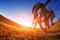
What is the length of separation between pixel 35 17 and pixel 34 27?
6.88ft

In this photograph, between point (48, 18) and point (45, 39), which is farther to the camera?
point (48, 18)

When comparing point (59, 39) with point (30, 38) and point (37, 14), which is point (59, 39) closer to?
point (30, 38)

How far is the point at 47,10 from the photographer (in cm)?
2194

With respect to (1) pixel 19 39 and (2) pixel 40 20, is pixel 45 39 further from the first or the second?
(2) pixel 40 20

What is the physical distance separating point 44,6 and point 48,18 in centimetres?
227

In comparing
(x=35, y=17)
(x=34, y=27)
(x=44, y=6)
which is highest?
(x=44, y=6)

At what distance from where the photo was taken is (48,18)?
22.1 meters

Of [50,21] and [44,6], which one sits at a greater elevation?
[44,6]

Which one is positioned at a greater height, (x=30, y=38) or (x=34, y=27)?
(x=34, y=27)

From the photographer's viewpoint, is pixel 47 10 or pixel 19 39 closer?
pixel 19 39

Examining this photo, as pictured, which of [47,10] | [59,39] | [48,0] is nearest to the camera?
[59,39]

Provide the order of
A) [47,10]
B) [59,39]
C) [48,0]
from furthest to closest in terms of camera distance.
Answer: [47,10]
[48,0]
[59,39]

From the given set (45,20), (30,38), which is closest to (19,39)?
(30,38)

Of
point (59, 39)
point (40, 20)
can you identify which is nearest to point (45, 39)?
point (59, 39)
